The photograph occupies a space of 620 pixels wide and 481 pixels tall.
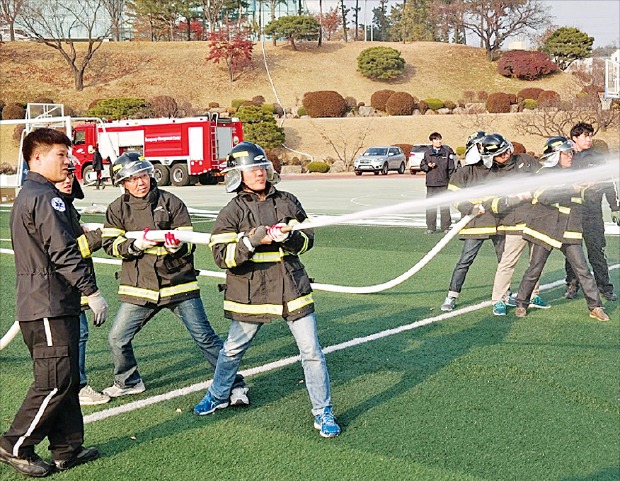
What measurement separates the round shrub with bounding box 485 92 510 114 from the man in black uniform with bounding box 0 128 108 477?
53919 mm

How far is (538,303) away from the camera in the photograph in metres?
8.59

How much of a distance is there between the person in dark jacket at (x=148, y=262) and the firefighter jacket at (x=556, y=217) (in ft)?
13.1

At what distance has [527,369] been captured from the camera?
242 inches

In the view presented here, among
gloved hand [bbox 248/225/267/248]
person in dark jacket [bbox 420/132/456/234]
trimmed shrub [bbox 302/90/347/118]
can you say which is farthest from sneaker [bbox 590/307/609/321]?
trimmed shrub [bbox 302/90/347/118]

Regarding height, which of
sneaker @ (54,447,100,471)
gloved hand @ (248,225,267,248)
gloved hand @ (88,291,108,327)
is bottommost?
sneaker @ (54,447,100,471)

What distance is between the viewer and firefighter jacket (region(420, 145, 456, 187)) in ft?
48.6

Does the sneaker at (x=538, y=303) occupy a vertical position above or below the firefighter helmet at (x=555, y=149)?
below

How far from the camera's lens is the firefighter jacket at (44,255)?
4.11 meters

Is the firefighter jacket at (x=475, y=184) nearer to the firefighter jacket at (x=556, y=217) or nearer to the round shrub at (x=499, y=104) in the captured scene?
the firefighter jacket at (x=556, y=217)

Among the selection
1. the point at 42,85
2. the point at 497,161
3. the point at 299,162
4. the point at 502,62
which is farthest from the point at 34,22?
the point at 497,161

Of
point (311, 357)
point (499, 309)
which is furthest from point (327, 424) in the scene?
point (499, 309)

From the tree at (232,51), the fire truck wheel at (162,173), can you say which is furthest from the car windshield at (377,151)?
the tree at (232,51)

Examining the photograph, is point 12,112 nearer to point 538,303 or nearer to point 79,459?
point 538,303

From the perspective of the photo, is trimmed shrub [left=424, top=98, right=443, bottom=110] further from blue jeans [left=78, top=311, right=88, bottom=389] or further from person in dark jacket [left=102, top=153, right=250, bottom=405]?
blue jeans [left=78, top=311, right=88, bottom=389]
